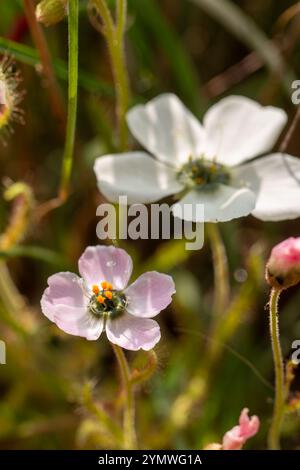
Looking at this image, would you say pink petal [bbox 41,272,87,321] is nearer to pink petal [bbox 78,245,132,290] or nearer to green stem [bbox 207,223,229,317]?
pink petal [bbox 78,245,132,290]

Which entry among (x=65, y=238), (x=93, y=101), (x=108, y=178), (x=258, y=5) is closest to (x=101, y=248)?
(x=108, y=178)

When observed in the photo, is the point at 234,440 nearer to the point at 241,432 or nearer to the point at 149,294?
the point at 241,432

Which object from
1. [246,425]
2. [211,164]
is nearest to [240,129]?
[211,164]

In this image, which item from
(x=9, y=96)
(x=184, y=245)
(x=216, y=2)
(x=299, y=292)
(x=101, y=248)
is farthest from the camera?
(x=299, y=292)

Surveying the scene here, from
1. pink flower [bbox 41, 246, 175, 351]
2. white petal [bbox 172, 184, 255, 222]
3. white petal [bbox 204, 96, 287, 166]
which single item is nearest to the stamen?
pink flower [bbox 41, 246, 175, 351]

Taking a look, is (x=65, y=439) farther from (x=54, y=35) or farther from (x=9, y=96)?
(x=54, y=35)
